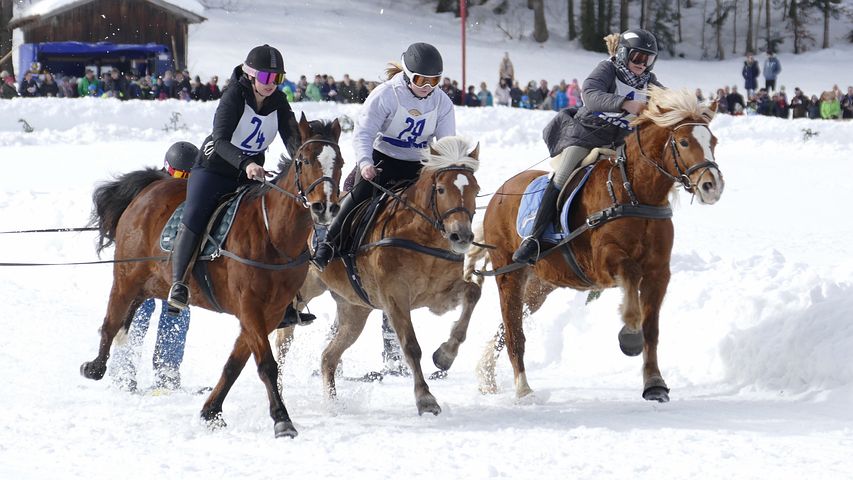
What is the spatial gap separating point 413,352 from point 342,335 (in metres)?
1.44

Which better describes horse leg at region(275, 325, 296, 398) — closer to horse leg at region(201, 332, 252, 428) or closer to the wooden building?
Result: horse leg at region(201, 332, 252, 428)

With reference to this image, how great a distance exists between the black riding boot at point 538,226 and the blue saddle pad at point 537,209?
0.21 feet

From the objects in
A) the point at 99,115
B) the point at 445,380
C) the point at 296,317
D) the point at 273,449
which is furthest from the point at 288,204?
the point at 99,115

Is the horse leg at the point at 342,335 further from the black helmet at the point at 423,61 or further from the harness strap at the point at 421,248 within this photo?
the black helmet at the point at 423,61

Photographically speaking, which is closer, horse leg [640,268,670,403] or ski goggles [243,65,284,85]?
ski goggles [243,65,284,85]

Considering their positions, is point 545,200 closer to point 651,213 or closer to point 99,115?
point 651,213

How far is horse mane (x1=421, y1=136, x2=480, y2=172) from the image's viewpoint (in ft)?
27.8

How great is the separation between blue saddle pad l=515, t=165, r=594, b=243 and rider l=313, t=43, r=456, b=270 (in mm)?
881

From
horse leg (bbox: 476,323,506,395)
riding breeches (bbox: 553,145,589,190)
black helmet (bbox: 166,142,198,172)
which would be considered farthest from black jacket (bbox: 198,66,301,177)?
horse leg (bbox: 476,323,506,395)

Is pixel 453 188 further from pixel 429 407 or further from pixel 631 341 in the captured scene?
pixel 631 341

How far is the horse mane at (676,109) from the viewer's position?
8477 millimetres

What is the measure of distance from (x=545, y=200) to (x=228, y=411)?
9.82 ft

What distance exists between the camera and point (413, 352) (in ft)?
28.0

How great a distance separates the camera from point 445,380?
34.3 ft
